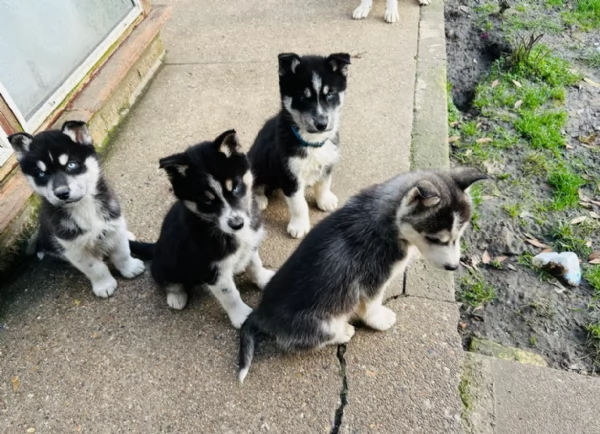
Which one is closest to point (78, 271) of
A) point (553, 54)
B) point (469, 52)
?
point (469, 52)

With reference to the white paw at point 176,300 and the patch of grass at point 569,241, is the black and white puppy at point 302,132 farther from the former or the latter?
the patch of grass at point 569,241

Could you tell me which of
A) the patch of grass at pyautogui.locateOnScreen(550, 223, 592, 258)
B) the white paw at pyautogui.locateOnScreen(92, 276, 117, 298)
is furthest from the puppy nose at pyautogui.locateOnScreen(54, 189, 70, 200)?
the patch of grass at pyautogui.locateOnScreen(550, 223, 592, 258)

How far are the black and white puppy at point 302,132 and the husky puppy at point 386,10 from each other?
3.45m

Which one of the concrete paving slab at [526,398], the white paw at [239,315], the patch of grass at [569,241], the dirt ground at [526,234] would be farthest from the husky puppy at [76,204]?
the patch of grass at [569,241]

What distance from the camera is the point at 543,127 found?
469 cm

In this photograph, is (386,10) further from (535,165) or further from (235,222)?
(235,222)

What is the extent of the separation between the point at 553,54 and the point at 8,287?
688cm

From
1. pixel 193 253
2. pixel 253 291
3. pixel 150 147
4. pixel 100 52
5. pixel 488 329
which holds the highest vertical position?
pixel 100 52

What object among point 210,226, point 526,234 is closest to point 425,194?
point 210,226

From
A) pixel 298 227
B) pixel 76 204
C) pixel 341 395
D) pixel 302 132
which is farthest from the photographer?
pixel 298 227

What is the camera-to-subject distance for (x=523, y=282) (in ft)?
11.5

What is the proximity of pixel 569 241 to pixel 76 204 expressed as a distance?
13.3 ft

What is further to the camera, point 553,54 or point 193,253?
point 553,54

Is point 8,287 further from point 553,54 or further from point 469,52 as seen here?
point 553,54
